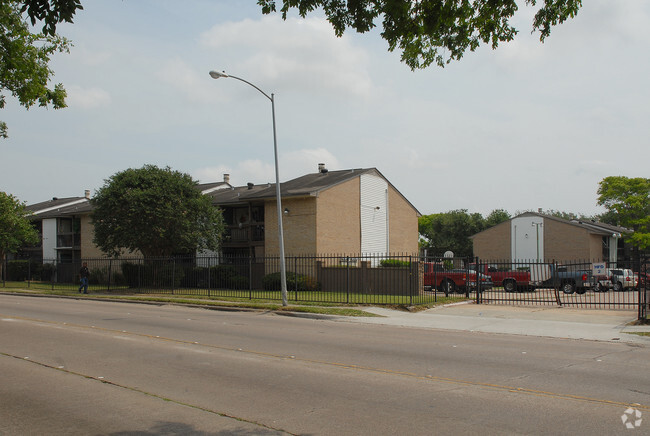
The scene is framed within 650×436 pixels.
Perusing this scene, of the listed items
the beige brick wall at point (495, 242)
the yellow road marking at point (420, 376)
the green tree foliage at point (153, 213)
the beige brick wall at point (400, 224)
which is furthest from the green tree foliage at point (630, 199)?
the yellow road marking at point (420, 376)

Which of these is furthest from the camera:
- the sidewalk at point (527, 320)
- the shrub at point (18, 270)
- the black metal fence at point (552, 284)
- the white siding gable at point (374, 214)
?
the shrub at point (18, 270)

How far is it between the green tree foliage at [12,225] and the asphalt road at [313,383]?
3153 centimetres

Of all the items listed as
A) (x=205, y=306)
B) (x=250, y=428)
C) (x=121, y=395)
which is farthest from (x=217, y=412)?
(x=205, y=306)

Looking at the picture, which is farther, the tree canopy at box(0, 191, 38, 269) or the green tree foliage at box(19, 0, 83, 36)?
the tree canopy at box(0, 191, 38, 269)

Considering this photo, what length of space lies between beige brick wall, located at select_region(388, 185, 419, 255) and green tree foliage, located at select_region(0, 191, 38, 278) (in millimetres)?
27850

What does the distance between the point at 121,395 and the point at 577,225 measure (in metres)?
52.5

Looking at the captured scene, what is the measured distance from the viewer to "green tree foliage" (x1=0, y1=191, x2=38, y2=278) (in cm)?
4078

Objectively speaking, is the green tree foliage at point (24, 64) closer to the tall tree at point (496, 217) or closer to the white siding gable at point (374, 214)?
the white siding gable at point (374, 214)

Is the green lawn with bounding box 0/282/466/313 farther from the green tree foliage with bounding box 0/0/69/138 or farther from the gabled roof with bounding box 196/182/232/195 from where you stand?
the gabled roof with bounding box 196/182/232/195

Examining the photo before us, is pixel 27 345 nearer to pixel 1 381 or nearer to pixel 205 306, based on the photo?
pixel 1 381

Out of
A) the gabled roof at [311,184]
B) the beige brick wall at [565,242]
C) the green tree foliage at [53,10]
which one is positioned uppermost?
the gabled roof at [311,184]

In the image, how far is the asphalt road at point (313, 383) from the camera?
5949mm

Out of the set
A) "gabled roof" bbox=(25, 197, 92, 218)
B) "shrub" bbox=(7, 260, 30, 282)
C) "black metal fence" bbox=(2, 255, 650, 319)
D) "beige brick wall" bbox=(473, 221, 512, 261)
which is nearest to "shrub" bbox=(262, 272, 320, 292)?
"black metal fence" bbox=(2, 255, 650, 319)

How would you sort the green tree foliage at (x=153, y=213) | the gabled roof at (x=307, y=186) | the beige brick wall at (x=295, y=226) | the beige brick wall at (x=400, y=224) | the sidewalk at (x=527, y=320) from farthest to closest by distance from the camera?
the beige brick wall at (x=400, y=224) → the gabled roof at (x=307, y=186) → the beige brick wall at (x=295, y=226) → the green tree foliage at (x=153, y=213) → the sidewalk at (x=527, y=320)
